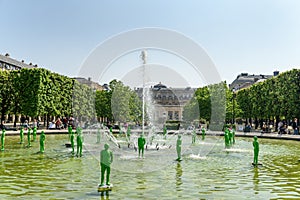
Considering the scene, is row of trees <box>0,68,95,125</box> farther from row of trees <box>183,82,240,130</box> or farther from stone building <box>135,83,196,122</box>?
stone building <box>135,83,196,122</box>

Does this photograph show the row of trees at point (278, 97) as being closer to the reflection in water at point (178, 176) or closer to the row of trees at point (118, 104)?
the row of trees at point (118, 104)

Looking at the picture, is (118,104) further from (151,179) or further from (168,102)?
(168,102)

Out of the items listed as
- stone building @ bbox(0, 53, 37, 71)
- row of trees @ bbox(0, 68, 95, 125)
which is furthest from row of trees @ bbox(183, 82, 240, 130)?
stone building @ bbox(0, 53, 37, 71)

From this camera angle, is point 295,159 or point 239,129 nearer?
point 295,159

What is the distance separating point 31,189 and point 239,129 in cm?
5044

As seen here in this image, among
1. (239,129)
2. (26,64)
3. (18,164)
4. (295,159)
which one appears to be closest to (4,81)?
(239,129)

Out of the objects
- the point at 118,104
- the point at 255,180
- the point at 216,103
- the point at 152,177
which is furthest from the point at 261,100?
the point at 152,177

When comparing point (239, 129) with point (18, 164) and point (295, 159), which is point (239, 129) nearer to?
point (295, 159)

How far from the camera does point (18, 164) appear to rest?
769 inches

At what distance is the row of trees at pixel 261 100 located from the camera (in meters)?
54.0

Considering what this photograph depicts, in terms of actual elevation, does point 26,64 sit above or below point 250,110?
above

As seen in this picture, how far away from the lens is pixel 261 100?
64.4 meters

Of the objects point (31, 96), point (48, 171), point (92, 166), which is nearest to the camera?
point (48, 171)

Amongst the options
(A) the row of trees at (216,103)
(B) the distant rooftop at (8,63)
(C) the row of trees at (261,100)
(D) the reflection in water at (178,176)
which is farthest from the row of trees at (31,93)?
(B) the distant rooftop at (8,63)
